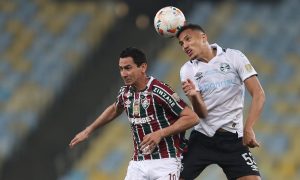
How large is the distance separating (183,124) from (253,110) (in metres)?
0.53

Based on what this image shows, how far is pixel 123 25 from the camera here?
41.2 ft

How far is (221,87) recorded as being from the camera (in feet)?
19.6

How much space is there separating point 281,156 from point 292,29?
247 centimetres

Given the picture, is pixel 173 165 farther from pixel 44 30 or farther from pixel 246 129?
pixel 44 30

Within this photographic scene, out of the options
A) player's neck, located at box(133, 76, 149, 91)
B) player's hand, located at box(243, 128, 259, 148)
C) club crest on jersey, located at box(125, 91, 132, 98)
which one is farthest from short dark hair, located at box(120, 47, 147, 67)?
player's hand, located at box(243, 128, 259, 148)

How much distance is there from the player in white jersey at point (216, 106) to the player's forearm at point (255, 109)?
22 cm

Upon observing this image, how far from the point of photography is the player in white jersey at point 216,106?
593 cm

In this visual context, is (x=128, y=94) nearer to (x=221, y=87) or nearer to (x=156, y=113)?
(x=156, y=113)

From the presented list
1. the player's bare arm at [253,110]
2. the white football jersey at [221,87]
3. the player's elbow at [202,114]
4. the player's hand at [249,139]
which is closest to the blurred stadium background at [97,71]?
the white football jersey at [221,87]

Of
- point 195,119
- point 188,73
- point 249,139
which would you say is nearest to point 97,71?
point 188,73

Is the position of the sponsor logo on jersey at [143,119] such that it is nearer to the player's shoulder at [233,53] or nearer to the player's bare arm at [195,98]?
the player's bare arm at [195,98]

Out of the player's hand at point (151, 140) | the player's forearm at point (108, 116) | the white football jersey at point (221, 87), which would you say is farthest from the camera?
the player's forearm at point (108, 116)

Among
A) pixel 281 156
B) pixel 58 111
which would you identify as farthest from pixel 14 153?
pixel 281 156

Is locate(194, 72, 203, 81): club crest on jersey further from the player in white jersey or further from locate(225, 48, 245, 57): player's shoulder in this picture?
locate(225, 48, 245, 57): player's shoulder
